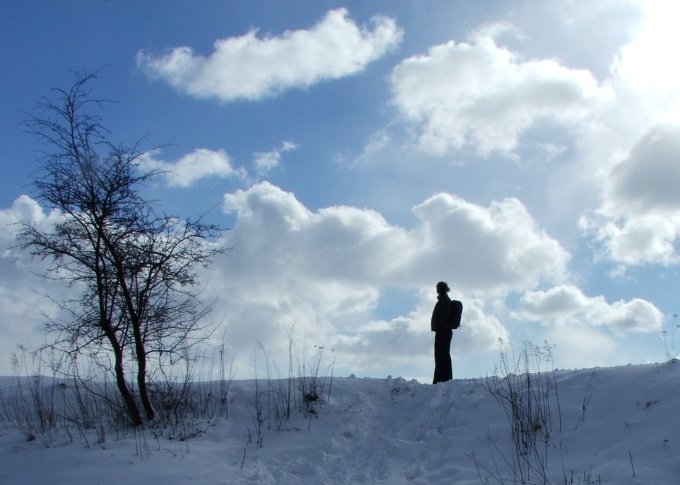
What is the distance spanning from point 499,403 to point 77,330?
631 centimetres

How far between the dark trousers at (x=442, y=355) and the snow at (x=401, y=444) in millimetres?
2059

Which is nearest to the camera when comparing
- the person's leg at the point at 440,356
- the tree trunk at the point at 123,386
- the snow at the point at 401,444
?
the snow at the point at 401,444

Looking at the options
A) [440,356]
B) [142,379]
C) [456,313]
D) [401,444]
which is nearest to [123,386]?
[142,379]

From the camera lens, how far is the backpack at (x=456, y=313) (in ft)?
41.9

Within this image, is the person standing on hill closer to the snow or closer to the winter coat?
the winter coat

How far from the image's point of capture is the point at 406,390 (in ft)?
36.5

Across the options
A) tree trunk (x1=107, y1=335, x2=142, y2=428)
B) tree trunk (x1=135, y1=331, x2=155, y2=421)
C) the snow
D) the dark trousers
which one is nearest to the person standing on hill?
the dark trousers

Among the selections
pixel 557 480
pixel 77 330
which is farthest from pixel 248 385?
pixel 557 480

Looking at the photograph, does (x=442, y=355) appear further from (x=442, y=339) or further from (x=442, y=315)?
(x=442, y=315)

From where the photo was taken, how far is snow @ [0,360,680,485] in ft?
23.4

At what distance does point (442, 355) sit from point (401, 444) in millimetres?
4158

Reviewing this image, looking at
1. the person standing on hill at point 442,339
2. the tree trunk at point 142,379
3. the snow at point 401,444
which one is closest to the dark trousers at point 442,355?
the person standing on hill at point 442,339

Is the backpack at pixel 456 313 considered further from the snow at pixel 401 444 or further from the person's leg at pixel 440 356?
the snow at pixel 401 444

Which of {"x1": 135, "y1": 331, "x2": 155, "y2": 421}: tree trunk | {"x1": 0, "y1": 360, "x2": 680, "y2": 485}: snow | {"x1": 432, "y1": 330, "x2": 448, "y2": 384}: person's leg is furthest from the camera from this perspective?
{"x1": 432, "y1": 330, "x2": 448, "y2": 384}: person's leg
